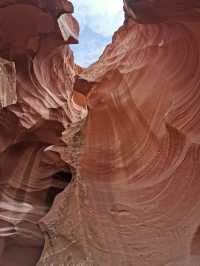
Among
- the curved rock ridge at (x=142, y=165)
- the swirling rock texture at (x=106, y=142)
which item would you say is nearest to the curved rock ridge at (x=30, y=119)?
the swirling rock texture at (x=106, y=142)

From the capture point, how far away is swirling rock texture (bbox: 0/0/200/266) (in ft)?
11.5

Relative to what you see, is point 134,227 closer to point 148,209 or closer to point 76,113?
point 148,209

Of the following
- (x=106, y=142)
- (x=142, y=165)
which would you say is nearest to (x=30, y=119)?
(x=106, y=142)

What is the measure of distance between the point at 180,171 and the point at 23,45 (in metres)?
2.16

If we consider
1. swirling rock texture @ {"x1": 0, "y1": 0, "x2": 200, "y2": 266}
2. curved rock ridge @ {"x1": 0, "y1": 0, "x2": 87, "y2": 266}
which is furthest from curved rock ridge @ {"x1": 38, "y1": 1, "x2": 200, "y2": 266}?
curved rock ridge @ {"x1": 0, "y1": 0, "x2": 87, "y2": 266}

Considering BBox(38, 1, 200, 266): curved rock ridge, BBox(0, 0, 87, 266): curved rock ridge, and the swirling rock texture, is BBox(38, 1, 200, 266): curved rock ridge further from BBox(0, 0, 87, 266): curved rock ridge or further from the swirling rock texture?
BBox(0, 0, 87, 266): curved rock ridge

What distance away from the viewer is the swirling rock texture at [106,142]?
3.51 meters

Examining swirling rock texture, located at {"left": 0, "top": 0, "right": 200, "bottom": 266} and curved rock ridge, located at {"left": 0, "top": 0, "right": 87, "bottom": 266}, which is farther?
curved rock ridge, located at {"left": 0, "top": 0, "right": 87, "bottom": 266}

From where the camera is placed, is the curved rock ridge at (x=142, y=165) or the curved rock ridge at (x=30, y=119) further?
the curved rock ridge at (x=30, y=119)

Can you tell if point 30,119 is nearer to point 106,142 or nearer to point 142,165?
point 106,142

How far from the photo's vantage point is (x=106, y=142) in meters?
4.44

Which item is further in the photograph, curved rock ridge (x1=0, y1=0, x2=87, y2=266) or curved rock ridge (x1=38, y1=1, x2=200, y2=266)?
curved rock ridge (x1=0, y1=0, x2=87, y2=266)

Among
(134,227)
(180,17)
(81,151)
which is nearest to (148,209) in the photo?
(134,227)

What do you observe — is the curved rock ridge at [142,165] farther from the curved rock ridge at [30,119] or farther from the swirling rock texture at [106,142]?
the curved rock ridge at [30,119]
